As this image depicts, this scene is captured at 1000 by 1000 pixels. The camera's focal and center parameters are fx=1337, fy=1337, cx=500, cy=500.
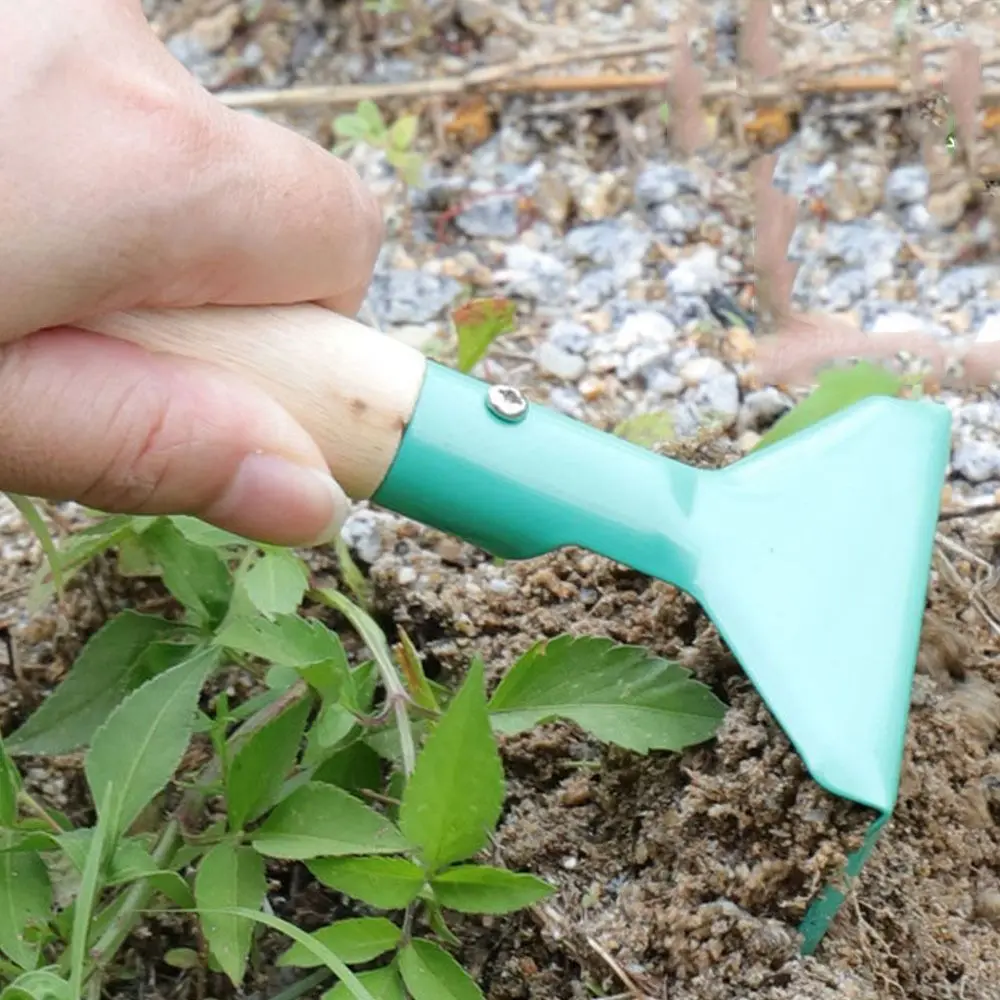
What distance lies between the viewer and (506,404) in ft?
2.90

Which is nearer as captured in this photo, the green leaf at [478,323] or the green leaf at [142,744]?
the green leaf at [142,744]

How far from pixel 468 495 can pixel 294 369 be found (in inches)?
5.5

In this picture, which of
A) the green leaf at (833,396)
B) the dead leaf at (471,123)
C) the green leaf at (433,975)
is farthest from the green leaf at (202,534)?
the dead leaf at (471,123)

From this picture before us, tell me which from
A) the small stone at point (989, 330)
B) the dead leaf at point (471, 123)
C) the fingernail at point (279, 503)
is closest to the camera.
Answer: the fingernail at point (279, 503)

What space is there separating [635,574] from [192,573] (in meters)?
0.35

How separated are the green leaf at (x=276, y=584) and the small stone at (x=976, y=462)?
0.69 metres

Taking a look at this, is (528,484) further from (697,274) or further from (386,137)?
(386,137)

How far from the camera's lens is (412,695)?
92 cm

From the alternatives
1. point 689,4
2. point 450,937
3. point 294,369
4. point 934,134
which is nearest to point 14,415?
point 294,369

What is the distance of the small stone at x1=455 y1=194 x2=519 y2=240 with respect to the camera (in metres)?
1.67

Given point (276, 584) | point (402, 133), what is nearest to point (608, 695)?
point (276, 584)

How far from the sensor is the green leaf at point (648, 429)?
1315 mm

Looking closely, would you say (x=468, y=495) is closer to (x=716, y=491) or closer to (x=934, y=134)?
(x=716, y=491)

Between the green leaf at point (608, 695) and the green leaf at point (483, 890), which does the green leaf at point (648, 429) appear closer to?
the green leaf at point (608, 695)
